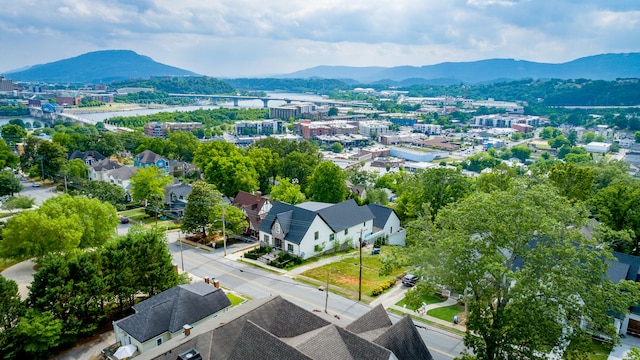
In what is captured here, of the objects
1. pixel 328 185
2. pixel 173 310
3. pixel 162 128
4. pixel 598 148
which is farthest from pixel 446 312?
pixel 162 128

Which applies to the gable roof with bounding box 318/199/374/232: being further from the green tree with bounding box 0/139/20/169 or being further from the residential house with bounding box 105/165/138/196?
the green tree with bounding box 0/139/20/169

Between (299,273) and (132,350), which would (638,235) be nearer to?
(299,273)

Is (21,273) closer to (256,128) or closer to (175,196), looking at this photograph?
(175,196)

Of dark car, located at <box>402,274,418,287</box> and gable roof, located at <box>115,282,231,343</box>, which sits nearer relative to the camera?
gable roof, located at <box>115,282,231,343</box>

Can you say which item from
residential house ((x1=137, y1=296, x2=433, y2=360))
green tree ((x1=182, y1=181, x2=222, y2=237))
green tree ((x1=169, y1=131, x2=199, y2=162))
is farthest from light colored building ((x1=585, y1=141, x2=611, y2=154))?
residential house ((x1=137, y1=296, x2=433, y2=360))

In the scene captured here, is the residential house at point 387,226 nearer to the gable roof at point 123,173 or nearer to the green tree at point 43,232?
the green tree at point 43,232
